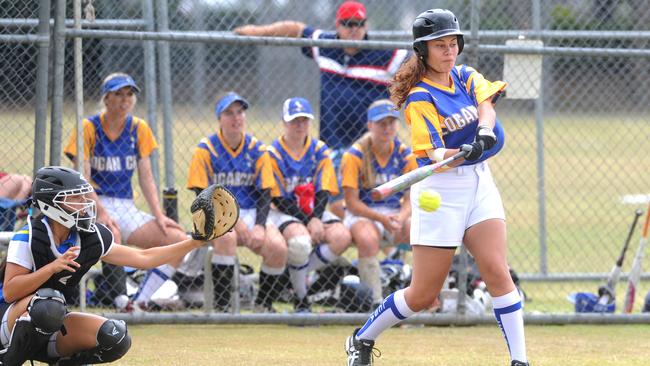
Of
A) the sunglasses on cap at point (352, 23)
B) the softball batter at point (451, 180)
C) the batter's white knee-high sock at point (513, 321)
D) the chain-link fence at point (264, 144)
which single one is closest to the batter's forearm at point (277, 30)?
the chain-link fence at point (264, 144)

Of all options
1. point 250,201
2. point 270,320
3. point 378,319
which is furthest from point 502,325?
point 250,201

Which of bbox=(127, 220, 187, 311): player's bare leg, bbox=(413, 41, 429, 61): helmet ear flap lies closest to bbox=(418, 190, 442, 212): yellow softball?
bbox=(413, 41, 429, 61): helmet ear flap

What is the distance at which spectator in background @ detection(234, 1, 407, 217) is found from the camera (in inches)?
289

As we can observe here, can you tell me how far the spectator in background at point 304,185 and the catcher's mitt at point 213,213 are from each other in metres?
2.31

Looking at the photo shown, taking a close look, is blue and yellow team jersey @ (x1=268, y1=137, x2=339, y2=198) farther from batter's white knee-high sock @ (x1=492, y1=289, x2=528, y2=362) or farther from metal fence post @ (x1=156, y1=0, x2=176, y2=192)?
batter's white knee-high sock @ (x1=492, y1=289, x2=528, y2=362)

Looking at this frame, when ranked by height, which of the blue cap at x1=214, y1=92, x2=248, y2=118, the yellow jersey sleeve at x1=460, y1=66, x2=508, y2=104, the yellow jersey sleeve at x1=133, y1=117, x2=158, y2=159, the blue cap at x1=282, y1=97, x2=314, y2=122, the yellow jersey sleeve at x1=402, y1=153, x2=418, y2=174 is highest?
the yellow jersey sleeve at x1=460, y1=66, x2=508, y2=104

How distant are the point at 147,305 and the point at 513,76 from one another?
8.76 feet

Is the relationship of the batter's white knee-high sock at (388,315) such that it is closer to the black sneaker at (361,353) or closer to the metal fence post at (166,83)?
the black sneaker at (361,353)

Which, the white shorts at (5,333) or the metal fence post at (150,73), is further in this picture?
the metal fence post at (150,73)

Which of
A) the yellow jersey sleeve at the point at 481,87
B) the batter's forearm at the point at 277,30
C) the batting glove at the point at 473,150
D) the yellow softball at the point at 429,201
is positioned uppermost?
the batter's forearm at the point at 277,30

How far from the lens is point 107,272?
6398 millimetres

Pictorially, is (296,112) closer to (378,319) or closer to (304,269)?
(304,269)

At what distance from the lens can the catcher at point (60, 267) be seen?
4.16m

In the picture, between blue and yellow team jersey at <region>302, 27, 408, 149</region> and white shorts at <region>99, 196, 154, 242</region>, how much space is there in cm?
169
